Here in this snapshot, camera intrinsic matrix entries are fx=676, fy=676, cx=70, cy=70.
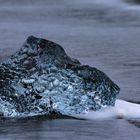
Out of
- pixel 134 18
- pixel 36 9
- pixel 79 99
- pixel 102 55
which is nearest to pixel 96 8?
pixel 36 9

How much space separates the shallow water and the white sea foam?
14 centimetres

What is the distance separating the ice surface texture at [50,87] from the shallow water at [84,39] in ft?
0.73

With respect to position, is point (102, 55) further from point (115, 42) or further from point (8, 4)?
point (8, 4)

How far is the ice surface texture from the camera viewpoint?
536 cm

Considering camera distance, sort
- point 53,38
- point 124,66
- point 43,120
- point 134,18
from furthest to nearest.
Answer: point 134,18
point 53,38
point 124,66
point 43,120

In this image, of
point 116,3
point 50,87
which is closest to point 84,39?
point 50,87

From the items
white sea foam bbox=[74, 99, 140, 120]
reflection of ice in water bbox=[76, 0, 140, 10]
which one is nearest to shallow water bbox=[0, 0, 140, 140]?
reflection of ice in water bbox=[76, 0, 140, 10]

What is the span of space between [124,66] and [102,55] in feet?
3.27

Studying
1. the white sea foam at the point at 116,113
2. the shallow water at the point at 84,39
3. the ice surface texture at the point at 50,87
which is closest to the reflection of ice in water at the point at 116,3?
the shallow water at the point at 84,39

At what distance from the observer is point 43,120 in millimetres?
5191

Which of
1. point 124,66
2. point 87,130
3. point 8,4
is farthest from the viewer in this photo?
point 8,4

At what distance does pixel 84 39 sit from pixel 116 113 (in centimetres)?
564

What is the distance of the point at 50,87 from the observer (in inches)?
216

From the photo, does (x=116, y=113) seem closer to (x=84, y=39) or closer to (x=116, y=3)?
(x=84, y=39)
